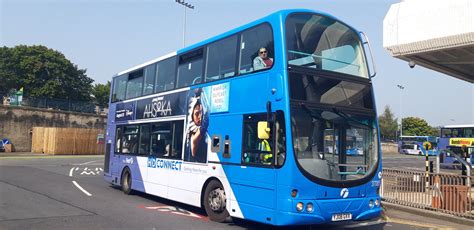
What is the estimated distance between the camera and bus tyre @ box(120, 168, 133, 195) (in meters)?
13.8

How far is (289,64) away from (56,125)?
42498 mm

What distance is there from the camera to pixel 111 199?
499 inches

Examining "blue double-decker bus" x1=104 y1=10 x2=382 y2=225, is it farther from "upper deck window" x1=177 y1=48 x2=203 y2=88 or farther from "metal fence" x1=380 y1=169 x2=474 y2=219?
"metal fence" x1=380 y1=169 x2=474 y2=219

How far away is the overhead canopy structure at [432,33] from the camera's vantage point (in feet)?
37.9

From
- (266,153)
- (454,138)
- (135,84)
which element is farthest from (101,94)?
(266,153)

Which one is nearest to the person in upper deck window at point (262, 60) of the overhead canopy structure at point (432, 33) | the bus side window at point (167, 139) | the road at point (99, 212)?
the bus side window at point (167, 139)

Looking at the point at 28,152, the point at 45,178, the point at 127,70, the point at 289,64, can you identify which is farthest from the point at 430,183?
the point at 28,152

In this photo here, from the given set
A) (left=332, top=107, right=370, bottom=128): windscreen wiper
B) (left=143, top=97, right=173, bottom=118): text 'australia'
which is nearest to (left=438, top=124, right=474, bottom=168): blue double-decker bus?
(left=143, top=97, right=173, bottom=118): text 'australia'

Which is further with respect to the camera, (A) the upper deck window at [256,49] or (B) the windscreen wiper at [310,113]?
(A) the upper deck window at [256,49]

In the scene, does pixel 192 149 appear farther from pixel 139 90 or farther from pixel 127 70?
pixel 127 70

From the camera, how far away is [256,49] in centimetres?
869

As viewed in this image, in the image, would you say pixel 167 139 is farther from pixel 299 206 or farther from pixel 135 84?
pixel 299 206

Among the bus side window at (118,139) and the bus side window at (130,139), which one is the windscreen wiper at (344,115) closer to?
the bus side window at (130,139)

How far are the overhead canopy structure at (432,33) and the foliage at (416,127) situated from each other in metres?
90.4
